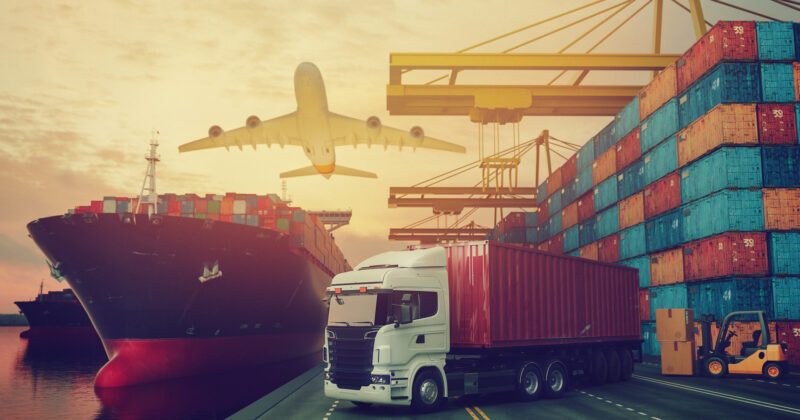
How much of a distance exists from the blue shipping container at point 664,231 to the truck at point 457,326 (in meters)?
11.7

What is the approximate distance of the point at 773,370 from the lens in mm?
19656

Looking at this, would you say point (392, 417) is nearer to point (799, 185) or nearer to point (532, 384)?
point (532, 384)

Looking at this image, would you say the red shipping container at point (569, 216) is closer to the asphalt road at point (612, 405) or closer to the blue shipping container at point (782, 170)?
the blue shipping container at point (782, 170)

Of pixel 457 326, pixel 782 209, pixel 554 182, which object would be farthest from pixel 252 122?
pixel 554 182

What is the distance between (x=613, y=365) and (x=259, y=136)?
20.3 metres

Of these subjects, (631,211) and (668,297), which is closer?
(668,297)

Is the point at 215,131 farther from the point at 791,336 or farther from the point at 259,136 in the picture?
the point at 791,336

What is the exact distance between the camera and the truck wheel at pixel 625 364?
1994 cm

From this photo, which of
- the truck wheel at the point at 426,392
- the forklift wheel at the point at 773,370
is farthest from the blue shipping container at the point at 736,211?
the truck wheel at the point at 426,392

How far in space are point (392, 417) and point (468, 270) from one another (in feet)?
13.0

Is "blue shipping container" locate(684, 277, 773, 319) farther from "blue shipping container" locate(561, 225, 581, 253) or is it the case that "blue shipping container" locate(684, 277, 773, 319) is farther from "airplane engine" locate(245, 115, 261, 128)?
"airplane engine" locate(245, 115, 261, 128)

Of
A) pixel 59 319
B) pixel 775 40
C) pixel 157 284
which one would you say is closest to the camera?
pixel 157 284

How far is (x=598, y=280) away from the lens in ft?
62.7

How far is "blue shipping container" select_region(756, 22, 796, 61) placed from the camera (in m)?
24.9
